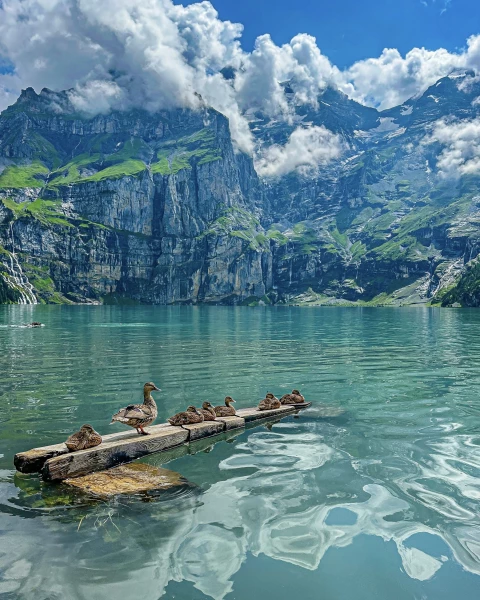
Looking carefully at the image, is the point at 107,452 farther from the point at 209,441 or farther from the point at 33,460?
the point at 209,441

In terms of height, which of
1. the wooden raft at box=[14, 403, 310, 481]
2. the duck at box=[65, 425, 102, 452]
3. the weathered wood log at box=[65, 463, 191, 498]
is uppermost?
the duck at box=[65, 425, 102, 452]

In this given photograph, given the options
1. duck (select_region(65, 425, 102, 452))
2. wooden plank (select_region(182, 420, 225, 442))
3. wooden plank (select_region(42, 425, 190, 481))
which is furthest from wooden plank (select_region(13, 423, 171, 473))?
wooden plank (select_region(182, 420, 225, 442))

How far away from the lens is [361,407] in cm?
3216

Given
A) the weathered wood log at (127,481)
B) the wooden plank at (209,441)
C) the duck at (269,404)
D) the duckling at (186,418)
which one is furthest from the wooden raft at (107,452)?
the duck at (269,404)

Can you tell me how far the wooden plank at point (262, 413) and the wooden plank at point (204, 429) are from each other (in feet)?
7.53

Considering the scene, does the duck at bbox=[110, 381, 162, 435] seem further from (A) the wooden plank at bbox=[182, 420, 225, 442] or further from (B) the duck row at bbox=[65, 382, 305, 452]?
(A) the wooden plank at bbox=[182, 420, 225, 442]

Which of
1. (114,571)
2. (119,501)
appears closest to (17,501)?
(119,501)

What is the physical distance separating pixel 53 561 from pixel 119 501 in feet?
11.7

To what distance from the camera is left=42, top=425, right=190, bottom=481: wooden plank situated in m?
17.4

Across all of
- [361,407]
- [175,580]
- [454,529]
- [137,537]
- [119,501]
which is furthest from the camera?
[361,407]

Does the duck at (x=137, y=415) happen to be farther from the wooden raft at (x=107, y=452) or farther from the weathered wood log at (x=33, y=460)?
the weathered wood log at (x=33, y=460)

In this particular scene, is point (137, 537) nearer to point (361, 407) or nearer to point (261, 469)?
point (261, 469)

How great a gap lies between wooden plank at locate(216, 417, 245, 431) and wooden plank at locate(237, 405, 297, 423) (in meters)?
0.50

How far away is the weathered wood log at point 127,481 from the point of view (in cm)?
1642
